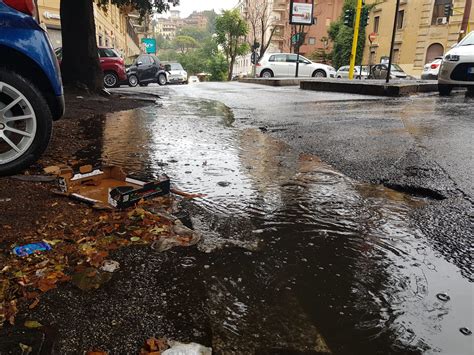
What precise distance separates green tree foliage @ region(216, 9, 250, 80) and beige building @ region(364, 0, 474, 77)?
44.6ft

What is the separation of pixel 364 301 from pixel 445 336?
1.00 feet

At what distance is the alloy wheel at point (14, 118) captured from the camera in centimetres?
277

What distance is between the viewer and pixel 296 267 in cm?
182

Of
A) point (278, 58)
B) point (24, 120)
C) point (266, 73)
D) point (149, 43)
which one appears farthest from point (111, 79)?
point (149, 43)

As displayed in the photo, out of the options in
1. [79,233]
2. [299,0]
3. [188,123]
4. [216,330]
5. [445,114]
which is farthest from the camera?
[299,0]

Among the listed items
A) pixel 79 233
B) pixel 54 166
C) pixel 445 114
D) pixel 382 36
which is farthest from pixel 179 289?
pixel 382 36

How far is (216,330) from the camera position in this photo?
1.39 meters

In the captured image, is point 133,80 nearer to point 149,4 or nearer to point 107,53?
point 107,53

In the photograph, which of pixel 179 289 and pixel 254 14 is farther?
pixel 254 14

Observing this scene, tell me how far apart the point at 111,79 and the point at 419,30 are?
30.5 metres

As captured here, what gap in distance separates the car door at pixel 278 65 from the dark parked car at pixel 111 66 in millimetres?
11265

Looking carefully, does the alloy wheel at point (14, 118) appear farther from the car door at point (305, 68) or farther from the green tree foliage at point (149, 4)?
the car door at point (305, 68)

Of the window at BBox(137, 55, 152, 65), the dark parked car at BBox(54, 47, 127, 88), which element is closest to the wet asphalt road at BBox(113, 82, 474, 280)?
the dark parked car at BBox(54, 47, 127, 88)

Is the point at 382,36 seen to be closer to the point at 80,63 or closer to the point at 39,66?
the point at 80,63
